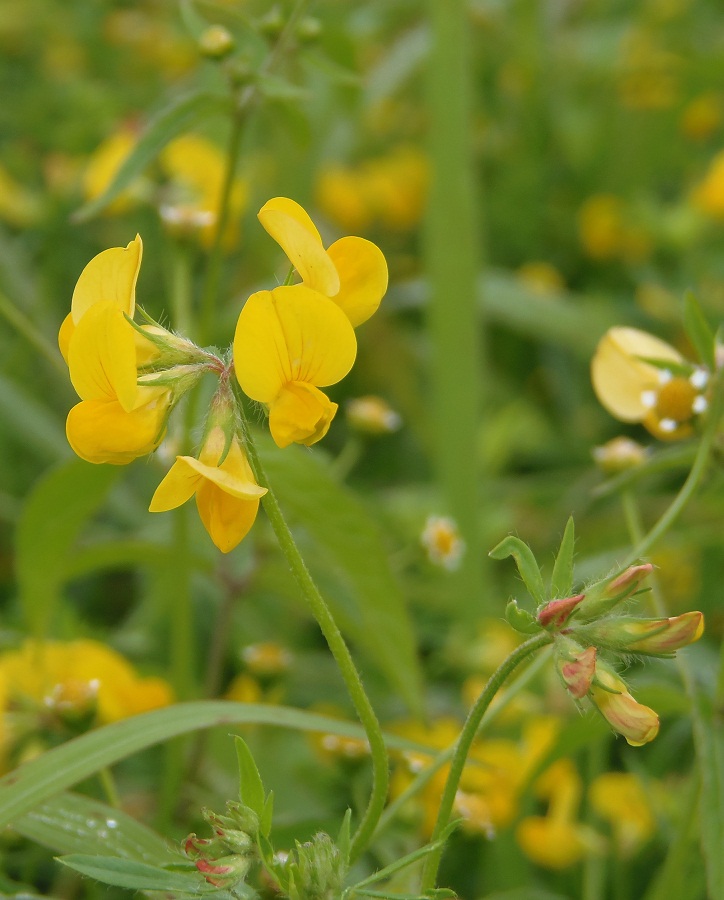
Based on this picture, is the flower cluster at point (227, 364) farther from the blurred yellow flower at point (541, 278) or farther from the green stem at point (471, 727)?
the blurred yellow flower at point (541, 278)

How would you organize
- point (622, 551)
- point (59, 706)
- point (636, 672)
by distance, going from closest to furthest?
point (59, 706) < point (622, 551) < point (636, 672)

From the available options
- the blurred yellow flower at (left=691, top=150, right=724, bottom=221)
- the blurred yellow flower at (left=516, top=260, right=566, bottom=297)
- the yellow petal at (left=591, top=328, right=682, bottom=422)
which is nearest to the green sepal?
the yellow petal at (left=591, top=328, right=682, bottom=422)

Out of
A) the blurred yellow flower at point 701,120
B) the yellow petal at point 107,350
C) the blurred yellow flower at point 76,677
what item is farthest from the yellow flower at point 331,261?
the blurred yellow flower at point 701,120

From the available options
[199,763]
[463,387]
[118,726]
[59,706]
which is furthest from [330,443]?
[118,726]

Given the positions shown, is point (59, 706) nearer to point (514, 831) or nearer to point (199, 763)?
point (199, 763)

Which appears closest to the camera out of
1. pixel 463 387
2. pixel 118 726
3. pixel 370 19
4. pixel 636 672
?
pixel 118 726

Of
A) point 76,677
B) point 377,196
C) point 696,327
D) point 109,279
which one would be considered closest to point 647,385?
point 696,327

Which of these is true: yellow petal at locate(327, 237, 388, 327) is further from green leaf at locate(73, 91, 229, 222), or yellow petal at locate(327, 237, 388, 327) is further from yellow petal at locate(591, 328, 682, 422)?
green leaf at locate(73, 91, 229, 222)
